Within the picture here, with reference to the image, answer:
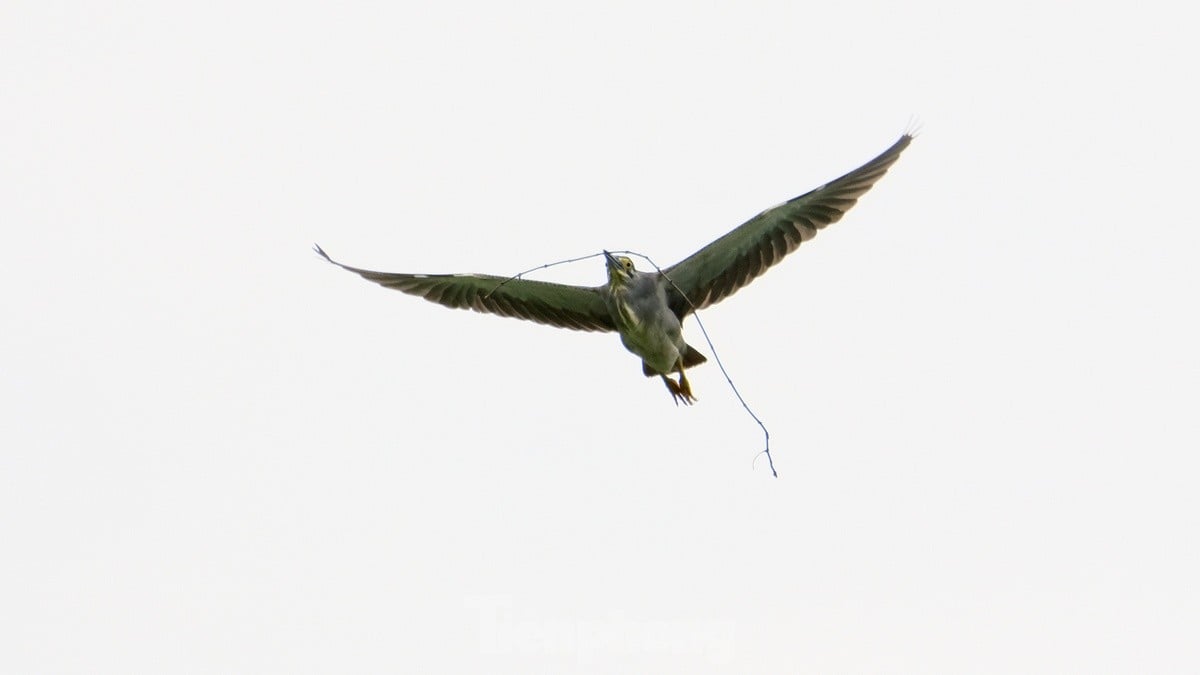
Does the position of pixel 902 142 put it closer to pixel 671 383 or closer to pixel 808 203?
pixel 808 203

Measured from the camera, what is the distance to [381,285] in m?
15.1

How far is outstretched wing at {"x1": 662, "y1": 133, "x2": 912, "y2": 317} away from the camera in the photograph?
13.9 m

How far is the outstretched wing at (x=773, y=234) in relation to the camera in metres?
13.9

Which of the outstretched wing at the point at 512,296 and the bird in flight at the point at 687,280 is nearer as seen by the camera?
the bird in flight at the point at 687,280

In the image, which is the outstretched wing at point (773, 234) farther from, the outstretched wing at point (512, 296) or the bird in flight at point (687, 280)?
the outstretched wing at point (512, 296)

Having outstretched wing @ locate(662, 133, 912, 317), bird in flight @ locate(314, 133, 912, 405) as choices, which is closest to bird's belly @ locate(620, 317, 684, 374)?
bird in flight @ locate(314, 133, 912, 405)

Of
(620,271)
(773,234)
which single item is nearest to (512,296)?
(620,271)

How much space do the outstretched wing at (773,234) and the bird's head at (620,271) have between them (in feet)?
1.69

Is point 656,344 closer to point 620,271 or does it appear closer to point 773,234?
point 620,271

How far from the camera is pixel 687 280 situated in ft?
46.8

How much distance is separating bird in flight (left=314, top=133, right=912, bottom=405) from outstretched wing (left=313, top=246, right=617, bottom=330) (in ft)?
0.05

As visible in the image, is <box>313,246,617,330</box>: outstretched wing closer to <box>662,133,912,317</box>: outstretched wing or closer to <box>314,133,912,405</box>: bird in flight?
<box>314,133,912,405</box>: bird in flight

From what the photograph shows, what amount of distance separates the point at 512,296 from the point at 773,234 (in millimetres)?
2653

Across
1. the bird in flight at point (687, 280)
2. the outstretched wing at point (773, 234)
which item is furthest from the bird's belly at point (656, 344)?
the outstretched wing at point (773, 234)
